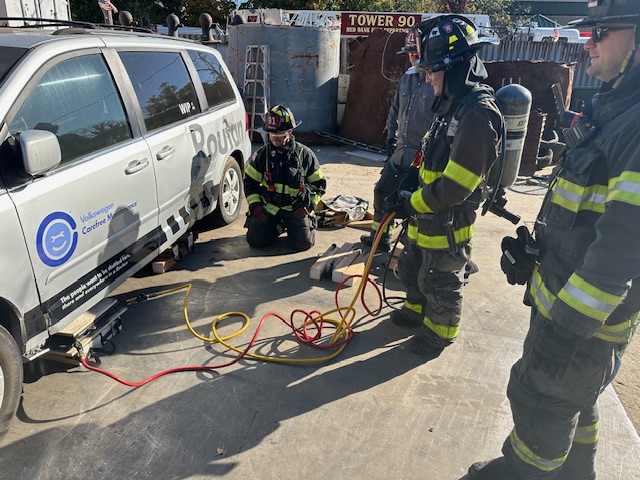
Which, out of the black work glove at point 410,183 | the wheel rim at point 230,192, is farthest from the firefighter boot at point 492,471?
the wheel rim at point 230,192

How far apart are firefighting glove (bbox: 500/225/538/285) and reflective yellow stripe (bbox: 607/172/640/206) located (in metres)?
0.59

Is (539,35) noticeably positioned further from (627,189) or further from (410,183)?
(627,189)

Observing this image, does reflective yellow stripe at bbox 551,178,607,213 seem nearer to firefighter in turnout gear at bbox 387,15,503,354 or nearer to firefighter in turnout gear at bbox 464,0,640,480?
firefighter in turnout gear at bbox 464,0,640,480

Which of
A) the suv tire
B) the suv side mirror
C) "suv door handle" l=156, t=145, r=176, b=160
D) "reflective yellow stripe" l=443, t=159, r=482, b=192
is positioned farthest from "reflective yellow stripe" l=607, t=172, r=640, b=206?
the suv tire

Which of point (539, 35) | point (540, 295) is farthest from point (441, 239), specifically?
point (539, 35)

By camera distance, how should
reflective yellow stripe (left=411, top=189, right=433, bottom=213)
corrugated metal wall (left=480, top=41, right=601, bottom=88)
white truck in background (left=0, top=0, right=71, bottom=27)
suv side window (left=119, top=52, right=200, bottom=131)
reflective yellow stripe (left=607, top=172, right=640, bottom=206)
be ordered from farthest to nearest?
corrugated metal wall (left=480, top=41, right=601, bottom=88), white truck in background (left=0, top=0, right=71, bottom=27), suv side window (left=119, top=52, right=200, bottom=131), reflective yellow stripe (left=411, top=189, right=433, bottom=213), reflective yellow stripe (left=607, top=172, right=640, bottom=206)

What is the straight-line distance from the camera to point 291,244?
17.1ft

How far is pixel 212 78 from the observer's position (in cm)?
496

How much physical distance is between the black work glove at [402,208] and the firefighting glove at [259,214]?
2.04m

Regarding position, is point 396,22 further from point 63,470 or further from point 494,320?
point 63,470

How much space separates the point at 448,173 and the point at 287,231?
270 cm

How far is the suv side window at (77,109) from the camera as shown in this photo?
8.57 feet

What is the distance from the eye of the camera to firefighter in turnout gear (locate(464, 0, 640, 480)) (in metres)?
1.67

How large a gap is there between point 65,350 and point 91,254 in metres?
0.60
